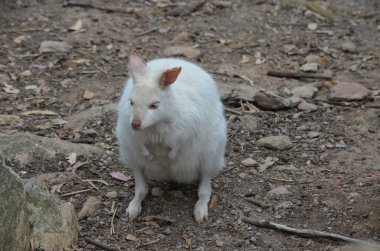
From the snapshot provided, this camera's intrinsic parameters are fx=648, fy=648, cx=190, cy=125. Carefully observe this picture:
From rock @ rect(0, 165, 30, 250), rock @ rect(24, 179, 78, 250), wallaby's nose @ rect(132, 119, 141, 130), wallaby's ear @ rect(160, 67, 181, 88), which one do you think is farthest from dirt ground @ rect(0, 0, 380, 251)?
wallaby's ear @ rect(160, 67, 181, 88)

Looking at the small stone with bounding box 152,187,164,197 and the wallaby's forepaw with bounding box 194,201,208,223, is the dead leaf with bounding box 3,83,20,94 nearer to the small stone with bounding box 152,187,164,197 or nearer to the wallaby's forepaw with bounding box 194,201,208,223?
the small stone with bounding box 152,187,164,197

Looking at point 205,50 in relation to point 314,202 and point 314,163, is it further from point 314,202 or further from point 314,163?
point 314,202

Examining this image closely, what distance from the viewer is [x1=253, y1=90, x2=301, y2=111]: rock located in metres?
5.48

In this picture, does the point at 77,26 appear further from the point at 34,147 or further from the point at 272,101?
the point at 34,147

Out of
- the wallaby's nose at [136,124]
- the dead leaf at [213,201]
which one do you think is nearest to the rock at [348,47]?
the dead leaf at [213,201]

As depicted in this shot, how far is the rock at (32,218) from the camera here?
3.13 metres

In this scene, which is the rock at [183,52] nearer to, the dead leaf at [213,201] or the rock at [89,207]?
the dead leaf at [213,201]

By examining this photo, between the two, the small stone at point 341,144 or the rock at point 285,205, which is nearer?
the rock at point 285,205

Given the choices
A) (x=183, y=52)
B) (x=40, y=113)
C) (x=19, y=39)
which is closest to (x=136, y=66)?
(x=40, y=113)

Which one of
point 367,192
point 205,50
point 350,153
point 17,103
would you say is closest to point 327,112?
point 350,153

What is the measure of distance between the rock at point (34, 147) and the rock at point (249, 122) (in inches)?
47.7

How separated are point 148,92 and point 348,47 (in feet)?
12.6

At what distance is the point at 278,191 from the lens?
4.32m

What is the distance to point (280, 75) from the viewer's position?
6.20m
